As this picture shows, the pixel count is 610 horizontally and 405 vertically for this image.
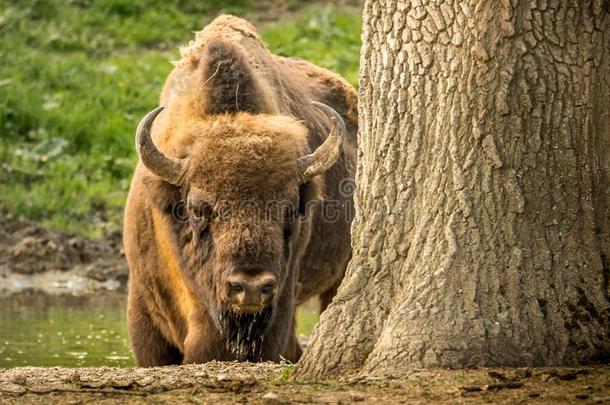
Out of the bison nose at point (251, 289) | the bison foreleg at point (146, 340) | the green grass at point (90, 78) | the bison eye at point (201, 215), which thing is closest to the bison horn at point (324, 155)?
the bison eye at point (201, 215)

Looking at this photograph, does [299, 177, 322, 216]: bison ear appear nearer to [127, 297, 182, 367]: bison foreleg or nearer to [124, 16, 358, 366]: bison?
[124, 16, 358, 366]: bison

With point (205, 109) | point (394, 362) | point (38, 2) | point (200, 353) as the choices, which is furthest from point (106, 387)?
point (38, 2)

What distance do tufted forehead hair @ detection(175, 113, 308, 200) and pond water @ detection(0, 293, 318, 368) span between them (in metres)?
2.41

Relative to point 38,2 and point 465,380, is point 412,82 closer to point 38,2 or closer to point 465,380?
point 465,380

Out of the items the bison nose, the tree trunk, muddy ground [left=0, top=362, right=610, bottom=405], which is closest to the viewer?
muddy ground [left=0, top=362, right=610, bottom=405]

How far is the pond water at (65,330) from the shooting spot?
34.9ft

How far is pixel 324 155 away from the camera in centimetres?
916

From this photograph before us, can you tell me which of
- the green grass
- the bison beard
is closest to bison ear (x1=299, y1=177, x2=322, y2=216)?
the bison beard

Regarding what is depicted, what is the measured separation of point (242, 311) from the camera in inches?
328

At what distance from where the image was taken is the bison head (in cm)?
830

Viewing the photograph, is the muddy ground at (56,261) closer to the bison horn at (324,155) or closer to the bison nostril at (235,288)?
the bison horn at (324,155)

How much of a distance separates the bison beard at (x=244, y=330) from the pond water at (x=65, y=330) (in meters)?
2.01

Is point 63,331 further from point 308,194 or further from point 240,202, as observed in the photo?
point 240,202

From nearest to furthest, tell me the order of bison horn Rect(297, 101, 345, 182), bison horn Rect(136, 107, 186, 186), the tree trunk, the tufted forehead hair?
the tree trunk < the tufted forehead hair < bison horn Rect(136, 107, 186, 186) < bison horn Rect(297, 101, 345, 182)
